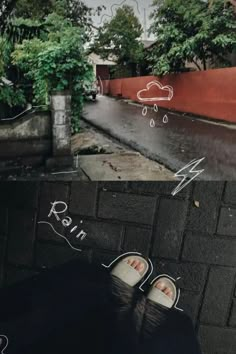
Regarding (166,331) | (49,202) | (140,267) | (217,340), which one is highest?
(49,202)

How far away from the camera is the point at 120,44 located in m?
0.99

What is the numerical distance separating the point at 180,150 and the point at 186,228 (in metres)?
0.32

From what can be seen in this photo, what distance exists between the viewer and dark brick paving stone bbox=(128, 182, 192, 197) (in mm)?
1162

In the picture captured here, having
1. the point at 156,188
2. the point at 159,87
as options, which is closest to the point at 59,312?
the point at 156,188

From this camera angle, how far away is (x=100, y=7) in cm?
103

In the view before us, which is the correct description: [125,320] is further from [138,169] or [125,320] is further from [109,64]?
[109,64]

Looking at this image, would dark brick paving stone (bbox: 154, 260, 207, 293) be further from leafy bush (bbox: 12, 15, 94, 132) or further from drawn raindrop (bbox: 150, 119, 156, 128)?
leafy bush (bbox: 12, 15, 94, 132)

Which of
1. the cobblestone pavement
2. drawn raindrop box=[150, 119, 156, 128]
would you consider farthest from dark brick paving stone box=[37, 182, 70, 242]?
drawn raindrop box=[150, 119, 156, 128]

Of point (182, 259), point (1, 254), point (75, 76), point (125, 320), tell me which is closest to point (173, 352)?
point (125, 320)

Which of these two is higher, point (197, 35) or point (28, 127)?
point (197, 35)

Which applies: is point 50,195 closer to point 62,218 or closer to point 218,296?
point 62,218

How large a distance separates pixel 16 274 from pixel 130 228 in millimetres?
423

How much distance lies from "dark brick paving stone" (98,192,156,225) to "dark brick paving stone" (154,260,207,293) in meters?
0.18

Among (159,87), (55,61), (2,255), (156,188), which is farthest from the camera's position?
(2,255)
